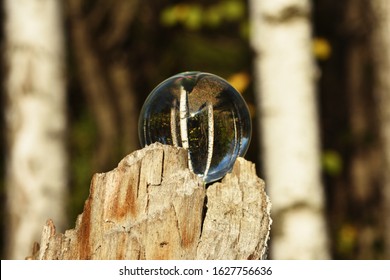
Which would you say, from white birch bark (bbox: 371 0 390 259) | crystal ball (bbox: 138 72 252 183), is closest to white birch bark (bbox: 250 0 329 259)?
white birch bark (bbox: 371 0 390 259)

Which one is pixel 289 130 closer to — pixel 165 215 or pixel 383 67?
pixel 383 67

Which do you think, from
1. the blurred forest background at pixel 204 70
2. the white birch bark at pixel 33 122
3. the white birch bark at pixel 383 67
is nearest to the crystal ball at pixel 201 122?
the white birch bark at pixel 383 67

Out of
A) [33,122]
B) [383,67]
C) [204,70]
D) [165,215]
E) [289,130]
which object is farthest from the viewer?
[204,70]

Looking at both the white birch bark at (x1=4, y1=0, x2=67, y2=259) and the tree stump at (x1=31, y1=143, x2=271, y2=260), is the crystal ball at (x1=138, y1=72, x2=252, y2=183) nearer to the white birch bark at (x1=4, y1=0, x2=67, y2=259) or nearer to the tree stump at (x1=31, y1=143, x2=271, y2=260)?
the tree stump at (x1=31, y1=143, x2=271, y2=260)

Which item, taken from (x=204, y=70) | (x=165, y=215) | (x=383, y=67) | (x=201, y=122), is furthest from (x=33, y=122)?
(x=204, y=70)

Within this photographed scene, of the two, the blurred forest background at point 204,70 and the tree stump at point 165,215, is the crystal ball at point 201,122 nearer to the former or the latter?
the tree stump at point 165,215
